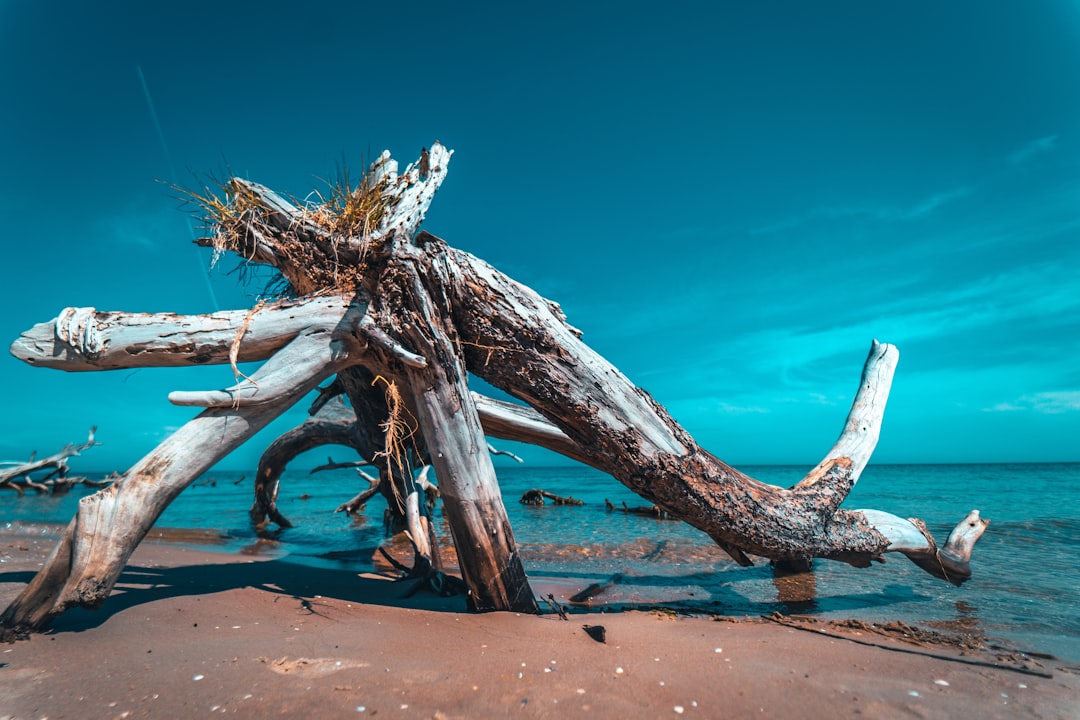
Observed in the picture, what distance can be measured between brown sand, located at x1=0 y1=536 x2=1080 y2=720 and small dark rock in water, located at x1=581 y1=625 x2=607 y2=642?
0.23 ft

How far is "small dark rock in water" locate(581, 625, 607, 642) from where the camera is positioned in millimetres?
3506

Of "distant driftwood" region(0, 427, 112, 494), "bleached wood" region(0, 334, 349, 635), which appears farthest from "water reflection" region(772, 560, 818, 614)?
"distant driftwood" region(0, 427, 112, 494)

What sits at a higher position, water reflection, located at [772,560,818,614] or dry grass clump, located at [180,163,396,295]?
dry grass clump, located at [180,163,396,295]

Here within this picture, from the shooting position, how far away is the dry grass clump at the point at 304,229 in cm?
435

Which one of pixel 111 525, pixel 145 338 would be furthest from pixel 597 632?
pixel 145 338

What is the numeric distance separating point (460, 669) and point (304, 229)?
3531 millimetres

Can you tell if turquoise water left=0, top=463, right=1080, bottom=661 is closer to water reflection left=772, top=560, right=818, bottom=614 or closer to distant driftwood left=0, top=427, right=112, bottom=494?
water reflection left=772, top=560, right=818, bottom=614

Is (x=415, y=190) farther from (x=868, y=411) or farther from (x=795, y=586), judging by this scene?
(x=795, y=586)

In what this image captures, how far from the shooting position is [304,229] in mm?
4406

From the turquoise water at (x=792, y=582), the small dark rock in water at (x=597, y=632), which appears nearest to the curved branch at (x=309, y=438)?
the turquoise water at (x=792, y=582)

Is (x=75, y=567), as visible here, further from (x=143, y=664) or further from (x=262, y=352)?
(x=262, y=352)

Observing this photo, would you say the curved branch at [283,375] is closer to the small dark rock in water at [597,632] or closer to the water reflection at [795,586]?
the small dark rock in water at [597,632]

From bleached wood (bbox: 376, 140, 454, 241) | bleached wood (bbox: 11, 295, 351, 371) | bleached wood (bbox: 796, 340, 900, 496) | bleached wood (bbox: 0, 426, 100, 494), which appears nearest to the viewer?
bleached wood (bbox: 11, 295, 351, 371)

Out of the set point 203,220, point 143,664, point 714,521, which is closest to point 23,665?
point 143,664
